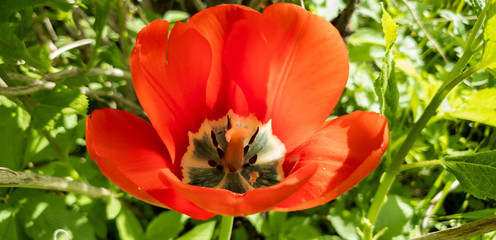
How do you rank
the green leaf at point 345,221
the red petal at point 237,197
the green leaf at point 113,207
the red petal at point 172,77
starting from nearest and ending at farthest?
the red petal at point 237,197, the red petal at point 172,77, the green leaf at point 113,207, the green leaf at point 345,221

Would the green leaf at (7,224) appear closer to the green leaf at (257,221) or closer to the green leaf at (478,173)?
the green leaf at (257,221)

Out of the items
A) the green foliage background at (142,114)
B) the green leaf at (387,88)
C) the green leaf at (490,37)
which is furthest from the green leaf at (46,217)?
the green leaf at (490,37)

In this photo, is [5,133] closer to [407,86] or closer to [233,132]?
[233,132]

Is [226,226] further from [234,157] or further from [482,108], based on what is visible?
[482,108]

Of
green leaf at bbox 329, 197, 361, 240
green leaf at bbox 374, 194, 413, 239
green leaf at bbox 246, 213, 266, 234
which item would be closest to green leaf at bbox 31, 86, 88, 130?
green leaf at bbox 246, 213, 266, 234

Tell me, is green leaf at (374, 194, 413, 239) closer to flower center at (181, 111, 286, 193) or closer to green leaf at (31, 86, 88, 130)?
flower center at (181, 111, 286, 193)
